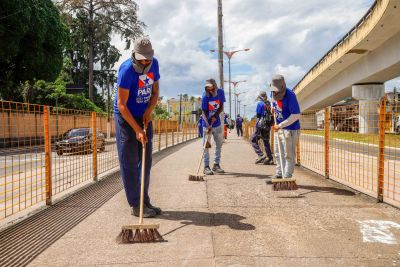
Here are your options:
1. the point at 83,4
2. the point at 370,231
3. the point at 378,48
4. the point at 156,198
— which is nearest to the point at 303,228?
the point at 370,231

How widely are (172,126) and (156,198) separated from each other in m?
15.0

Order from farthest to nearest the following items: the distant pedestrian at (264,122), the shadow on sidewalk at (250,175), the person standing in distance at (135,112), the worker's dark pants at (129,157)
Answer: the distant pedestrian at (264,122) → the shadow on sidewalk at (250,175) → the worker's dark pants at (129,157) → the person standing in distance at (135,112)

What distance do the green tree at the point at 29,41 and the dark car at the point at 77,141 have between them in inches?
636

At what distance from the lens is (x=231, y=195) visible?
233 inches

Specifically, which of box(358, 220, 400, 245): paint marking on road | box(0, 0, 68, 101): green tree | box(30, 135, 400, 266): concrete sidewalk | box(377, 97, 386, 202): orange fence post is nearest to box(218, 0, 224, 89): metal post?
box(0, 0, 68, 101): green tree

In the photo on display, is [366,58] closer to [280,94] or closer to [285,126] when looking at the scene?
[280,94]

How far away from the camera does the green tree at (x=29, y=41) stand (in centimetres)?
2175

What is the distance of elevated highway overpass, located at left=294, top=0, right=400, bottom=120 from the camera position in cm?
1886

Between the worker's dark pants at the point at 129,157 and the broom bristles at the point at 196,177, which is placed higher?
the worker's dark pants at the point at 129,157

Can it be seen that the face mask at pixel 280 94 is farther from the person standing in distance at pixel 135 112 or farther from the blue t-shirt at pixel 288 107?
the person standing in distance at pixel 135 112

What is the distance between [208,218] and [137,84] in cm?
171

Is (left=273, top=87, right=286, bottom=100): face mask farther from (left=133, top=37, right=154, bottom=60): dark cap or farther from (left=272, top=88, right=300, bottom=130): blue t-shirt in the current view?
(left=133, top=37, right=154, bottom=60): dark cap

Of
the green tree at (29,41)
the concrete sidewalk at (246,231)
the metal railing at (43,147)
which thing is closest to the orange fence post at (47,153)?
the metal railing at (43,147)

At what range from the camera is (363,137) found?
330 inches
